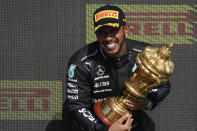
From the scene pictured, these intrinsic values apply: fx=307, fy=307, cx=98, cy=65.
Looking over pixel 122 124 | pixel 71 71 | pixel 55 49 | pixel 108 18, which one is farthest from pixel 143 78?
pixel 55 49

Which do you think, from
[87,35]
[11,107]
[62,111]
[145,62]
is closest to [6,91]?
[11,107]

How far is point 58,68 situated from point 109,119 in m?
1.16

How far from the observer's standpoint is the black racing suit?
6.42 ft

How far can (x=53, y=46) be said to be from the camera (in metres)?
2.80

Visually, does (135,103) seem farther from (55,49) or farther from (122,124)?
(55,49)

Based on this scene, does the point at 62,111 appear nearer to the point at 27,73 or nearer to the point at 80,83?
the point at 27,73

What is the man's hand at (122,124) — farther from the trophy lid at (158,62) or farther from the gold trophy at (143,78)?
the trophy lid at (158,62)

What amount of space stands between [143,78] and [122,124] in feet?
0.91

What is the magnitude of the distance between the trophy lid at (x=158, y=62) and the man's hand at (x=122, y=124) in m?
0.29

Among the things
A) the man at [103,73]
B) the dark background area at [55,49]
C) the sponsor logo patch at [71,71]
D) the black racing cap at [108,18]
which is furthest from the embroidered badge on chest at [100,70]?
the dark background area at [55,49]

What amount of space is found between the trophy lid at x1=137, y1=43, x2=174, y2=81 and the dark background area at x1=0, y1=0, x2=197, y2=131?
118 cm

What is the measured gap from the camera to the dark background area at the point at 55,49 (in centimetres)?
277

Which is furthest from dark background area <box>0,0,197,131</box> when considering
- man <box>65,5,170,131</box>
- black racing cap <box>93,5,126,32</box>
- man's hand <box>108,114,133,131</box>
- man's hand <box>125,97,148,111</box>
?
man's hand <box>108,114,133,131</box>

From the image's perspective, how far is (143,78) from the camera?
5.52ft
